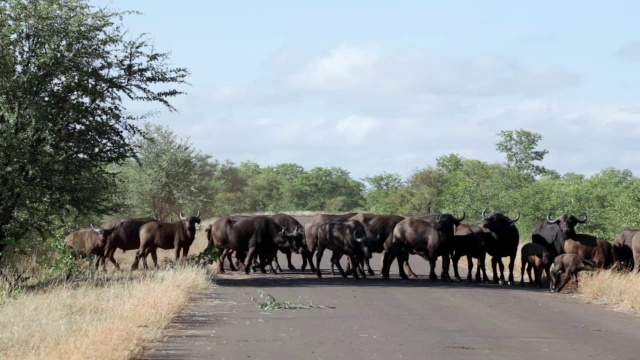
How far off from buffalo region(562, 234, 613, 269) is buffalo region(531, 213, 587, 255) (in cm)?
28

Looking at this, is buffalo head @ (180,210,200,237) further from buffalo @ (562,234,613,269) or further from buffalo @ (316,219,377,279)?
buffalo @ (562,234,613,269)

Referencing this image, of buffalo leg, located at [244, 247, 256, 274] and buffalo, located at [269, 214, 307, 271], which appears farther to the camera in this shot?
buffalo, located at [269, 214, 307, 271]

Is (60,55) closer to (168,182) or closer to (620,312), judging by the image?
(620,312)

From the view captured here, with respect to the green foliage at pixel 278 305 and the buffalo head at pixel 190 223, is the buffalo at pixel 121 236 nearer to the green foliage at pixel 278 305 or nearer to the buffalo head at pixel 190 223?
the buffalo head at pixel 190 223

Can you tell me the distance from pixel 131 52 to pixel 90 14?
4.90 ft

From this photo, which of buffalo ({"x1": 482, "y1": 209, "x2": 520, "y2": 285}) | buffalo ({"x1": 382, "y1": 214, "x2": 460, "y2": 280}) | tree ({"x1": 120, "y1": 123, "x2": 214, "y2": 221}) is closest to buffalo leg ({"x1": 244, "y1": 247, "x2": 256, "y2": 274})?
→ buffalo ({"x1": 382, "y1": 214, "x2": 460, "y2": 280})

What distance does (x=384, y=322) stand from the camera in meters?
15.9

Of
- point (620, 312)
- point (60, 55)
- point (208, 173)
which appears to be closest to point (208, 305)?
point (620, 312)

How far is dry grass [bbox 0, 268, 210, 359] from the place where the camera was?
11.7 meters

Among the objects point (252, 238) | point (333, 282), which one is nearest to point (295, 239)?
point (252, 238)

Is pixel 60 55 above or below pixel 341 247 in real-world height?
above

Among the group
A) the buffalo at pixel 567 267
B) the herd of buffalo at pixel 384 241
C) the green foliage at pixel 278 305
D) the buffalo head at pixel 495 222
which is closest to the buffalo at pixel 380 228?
the herd of buffalo at pixel 384 241

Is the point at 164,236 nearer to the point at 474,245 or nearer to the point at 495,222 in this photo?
the point at 474,245

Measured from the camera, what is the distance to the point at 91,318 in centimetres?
1545
